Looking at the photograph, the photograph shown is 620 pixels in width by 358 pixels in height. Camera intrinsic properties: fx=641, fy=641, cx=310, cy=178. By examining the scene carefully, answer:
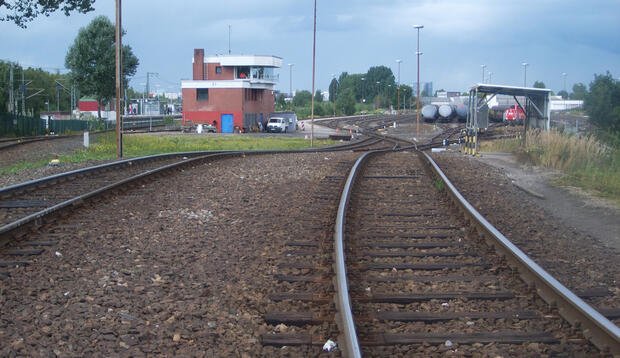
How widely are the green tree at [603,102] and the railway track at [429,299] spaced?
24.1 metres

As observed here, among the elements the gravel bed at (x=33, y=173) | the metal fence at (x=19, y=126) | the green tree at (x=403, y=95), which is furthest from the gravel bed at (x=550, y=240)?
the green tree at (x=403, y=95)

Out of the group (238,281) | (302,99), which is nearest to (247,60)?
(238,281)

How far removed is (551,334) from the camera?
4992 millimetres

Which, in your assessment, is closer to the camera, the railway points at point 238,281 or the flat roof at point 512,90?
the railway points at point 238,281

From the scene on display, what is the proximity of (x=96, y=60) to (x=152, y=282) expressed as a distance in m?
76.1

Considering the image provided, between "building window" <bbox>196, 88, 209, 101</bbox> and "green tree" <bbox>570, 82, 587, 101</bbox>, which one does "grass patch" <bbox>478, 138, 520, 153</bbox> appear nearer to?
"green tree" <bbox>570, 82, 587, 101</bbox>

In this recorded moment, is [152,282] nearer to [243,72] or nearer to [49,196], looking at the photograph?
[49,196]

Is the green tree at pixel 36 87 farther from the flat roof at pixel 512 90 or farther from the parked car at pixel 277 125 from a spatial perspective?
the flat roof at pixel 512 90

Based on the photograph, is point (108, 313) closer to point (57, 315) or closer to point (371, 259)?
point (57, 315)

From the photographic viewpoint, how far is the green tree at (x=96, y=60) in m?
76.2

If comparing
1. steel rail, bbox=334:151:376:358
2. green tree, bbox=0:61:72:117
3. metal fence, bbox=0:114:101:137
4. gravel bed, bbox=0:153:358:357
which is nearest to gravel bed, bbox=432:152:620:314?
steel rail, bbox=334:151:376:358

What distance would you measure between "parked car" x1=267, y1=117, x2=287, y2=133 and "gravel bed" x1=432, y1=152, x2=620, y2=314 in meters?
53.5

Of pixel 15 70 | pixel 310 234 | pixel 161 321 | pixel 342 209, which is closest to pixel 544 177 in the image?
pixel 342 209

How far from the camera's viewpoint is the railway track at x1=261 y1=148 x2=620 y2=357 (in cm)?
478
